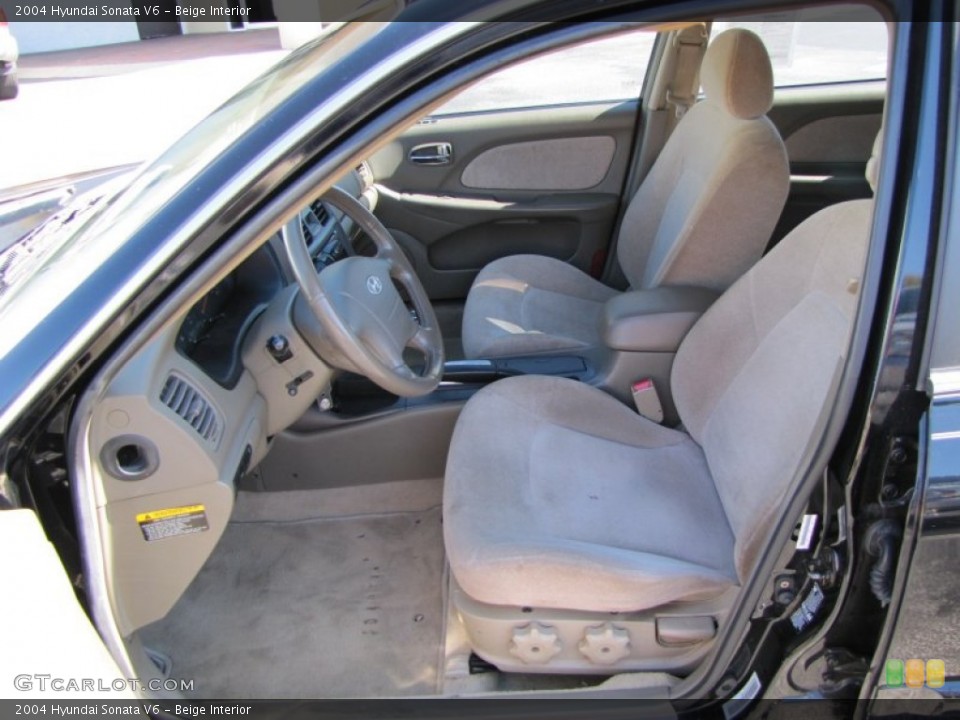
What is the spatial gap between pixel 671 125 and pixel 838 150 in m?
0.68

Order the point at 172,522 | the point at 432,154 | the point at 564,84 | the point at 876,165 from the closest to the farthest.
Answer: the point at 876,165 < the point at 172,522 < the point at 432,154 < the point at 564,84

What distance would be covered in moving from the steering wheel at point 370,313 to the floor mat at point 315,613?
492mm

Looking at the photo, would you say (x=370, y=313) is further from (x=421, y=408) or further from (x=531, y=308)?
(x=531, y=308)

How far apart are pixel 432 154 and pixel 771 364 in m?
2.00

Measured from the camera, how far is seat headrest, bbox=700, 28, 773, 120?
1.83 m

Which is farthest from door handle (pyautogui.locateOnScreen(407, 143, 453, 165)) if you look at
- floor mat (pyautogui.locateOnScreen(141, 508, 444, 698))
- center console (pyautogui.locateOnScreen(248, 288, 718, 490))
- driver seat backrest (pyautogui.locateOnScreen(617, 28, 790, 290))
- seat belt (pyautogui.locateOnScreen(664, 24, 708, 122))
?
floor mat (pyautogui.locateOnScreen(141, 508, 444, 698))

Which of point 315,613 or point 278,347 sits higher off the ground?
point 278,347

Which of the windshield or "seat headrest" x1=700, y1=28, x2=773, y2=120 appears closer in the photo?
the windshield

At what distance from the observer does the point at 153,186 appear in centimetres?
112

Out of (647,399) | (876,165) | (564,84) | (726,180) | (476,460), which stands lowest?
(647,399)

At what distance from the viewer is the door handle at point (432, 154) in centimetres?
312

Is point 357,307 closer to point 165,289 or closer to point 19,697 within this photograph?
point 165,289

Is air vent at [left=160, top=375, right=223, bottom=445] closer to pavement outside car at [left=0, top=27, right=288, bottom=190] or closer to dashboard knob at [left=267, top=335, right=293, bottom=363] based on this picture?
dashboard knob at [left=267, top=335, right=293, bottom=363]

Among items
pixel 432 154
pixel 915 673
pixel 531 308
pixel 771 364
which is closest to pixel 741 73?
pixel 771 364
